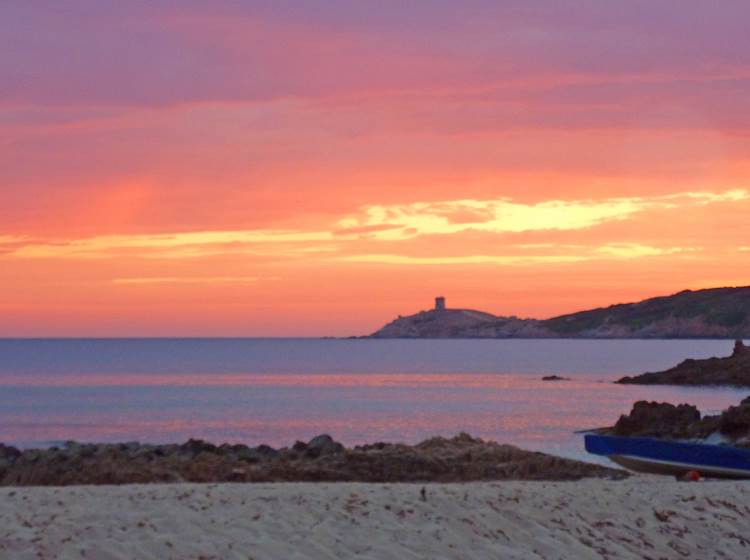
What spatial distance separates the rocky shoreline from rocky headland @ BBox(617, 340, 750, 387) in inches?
2711

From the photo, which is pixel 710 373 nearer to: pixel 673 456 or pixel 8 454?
pixel 8 454

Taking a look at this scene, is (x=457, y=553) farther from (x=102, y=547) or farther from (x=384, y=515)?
(x=102, y=547)

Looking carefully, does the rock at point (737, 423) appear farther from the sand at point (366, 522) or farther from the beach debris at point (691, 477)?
the sand at point (366, 522)

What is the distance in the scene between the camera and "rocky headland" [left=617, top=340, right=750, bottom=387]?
9281 cm

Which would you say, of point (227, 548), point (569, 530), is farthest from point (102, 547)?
point (569, 530)

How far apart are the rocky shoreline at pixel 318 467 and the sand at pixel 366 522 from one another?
823 cm

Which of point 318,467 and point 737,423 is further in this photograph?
point 737,423

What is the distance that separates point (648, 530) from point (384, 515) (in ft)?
11.8

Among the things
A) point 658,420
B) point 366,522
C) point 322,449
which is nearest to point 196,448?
point 322,449

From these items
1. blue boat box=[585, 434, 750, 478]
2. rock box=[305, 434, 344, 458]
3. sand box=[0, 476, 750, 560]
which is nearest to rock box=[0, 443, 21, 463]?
rock box=[305, 434, 344, 458]

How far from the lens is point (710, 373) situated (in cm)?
9581

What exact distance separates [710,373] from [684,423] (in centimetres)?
6023

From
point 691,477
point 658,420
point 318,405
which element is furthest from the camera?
point 318,405

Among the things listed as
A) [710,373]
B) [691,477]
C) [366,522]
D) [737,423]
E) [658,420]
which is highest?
[710,373]
